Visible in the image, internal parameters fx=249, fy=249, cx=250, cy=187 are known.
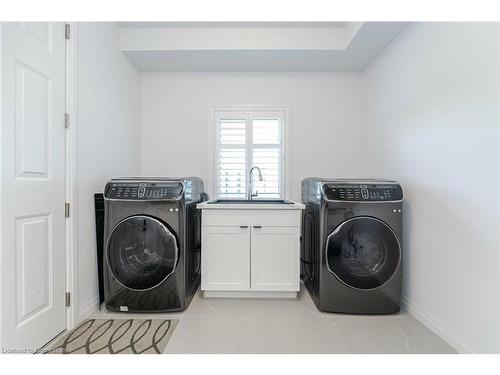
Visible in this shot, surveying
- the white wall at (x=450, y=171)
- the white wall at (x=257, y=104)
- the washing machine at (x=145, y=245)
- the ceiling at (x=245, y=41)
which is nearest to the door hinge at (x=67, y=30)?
the ceiling at (x=245, y=41)

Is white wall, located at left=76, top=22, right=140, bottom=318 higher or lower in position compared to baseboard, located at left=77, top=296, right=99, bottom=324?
higher

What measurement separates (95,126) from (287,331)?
2181mm

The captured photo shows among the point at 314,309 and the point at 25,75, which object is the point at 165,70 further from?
the point at 314,309

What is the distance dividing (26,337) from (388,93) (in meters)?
3.30

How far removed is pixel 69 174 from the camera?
1.74 meters

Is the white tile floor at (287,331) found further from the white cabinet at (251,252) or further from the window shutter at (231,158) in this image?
the window shutter at (231,158)

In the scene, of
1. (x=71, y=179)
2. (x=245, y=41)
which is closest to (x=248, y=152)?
(x=245, y=41)

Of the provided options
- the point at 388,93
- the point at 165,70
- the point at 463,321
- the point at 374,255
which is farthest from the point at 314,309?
the point at 165,70

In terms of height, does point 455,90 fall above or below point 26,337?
above

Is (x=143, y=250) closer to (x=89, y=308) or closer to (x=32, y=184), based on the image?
(x=89, y=308)

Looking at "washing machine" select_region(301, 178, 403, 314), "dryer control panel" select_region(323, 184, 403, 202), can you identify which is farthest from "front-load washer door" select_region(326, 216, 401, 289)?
"dryer control panel" select_region(323, 184, 403, 202)

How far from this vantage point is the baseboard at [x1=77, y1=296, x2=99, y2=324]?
6.06 feet

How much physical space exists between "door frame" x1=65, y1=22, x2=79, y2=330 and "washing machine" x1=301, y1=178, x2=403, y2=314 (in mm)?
1808

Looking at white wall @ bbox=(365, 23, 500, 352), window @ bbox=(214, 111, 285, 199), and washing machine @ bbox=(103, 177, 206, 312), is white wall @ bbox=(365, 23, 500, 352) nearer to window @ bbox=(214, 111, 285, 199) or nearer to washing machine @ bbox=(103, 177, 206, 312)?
window @ bbox=(214, 111, 285, 199)
